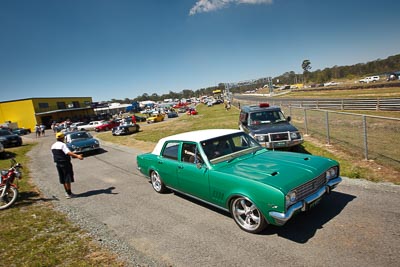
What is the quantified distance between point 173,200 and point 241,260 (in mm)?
2783

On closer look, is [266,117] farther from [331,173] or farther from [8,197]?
[8,197]

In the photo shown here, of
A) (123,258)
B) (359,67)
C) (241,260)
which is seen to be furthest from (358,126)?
(359,67)

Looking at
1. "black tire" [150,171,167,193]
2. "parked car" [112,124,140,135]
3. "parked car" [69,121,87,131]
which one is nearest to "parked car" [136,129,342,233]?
"black tire" [150,171,167,193]

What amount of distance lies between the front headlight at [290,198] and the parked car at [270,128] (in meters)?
5.01

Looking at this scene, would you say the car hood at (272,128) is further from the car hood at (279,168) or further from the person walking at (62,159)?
the person walking at (62,159)

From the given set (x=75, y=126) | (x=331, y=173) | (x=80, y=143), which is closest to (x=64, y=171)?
(x=331, y=173)

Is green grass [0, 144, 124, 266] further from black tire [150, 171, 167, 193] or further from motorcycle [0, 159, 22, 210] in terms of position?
black tire [150, 171, 167, 193]

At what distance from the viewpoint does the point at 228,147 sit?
5.31m

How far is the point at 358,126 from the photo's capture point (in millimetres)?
13383

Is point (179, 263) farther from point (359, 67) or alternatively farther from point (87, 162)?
point (359, 67)

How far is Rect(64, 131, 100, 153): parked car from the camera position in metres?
13.6

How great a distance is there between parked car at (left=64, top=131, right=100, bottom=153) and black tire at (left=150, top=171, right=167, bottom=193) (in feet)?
29.1

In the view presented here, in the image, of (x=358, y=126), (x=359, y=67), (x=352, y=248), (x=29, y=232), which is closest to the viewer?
(x=352, y=248)

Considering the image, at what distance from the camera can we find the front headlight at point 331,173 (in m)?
4.44
